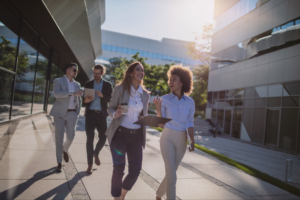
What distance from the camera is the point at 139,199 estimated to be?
344cm

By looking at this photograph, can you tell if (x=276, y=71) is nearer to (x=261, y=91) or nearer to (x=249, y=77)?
(x=261, y=91)

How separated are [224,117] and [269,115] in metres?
5.19

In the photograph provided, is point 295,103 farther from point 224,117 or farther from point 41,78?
point 41,78

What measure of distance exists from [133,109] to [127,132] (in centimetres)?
31

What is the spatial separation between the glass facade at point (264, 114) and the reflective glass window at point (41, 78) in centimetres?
1356

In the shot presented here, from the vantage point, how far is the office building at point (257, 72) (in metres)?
13.0

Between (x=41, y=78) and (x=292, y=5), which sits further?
A: (x=41, y=78)

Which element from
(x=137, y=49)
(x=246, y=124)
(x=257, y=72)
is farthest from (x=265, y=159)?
(x=137, y=49)

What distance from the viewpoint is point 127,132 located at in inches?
115

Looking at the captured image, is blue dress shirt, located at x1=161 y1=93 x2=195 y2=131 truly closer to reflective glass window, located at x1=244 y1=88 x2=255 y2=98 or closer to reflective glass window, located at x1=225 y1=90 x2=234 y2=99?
reflective glass window, located at x1=244 y1=88 x2=255 y2=98

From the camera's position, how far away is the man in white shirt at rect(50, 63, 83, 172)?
4.35 meters

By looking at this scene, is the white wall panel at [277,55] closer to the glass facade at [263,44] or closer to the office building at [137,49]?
the glass facade at [263,44]

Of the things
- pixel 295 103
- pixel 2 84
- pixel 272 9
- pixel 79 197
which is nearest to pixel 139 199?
pixel 79 197

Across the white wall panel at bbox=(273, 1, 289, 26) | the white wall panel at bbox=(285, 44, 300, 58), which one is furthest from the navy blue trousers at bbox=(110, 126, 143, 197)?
the white wall panel at bbox=(273, 1, 289, 26)
